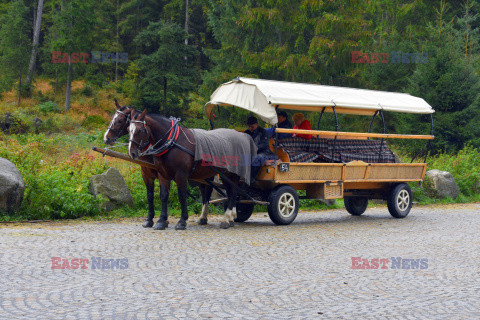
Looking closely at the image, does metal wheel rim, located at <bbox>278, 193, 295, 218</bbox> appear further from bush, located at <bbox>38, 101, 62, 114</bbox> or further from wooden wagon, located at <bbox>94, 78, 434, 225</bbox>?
bush, located at <bbox>38, 101, 62, 114</bbox>

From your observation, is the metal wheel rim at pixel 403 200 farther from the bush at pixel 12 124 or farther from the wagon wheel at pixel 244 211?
the bush at pixel 12 124

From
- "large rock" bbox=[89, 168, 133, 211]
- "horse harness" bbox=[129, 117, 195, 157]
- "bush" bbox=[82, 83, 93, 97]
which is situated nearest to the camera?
"horse harness" bbox=[129, 117, 195, 157]

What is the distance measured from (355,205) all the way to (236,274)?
8.57 meters

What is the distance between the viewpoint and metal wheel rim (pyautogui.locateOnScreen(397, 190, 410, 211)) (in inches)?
583

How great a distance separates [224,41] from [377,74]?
27.0 ft

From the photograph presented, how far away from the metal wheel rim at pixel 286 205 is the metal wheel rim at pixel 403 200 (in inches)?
140

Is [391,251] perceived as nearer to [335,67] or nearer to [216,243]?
[216,243]

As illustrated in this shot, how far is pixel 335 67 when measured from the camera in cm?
2800

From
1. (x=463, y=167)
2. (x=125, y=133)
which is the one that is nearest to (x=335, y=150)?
(x=125, y=133)

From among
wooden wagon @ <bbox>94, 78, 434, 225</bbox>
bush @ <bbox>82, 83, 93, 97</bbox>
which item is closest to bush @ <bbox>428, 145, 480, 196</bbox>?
wooden wagon @ <bbox>94, 78, 434, 225</bbox>

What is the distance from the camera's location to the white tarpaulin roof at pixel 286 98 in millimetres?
11938

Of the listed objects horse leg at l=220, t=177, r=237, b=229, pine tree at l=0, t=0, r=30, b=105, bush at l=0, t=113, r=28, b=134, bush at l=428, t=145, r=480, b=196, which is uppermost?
pine tree at l=0, t=0, r=30, b=105

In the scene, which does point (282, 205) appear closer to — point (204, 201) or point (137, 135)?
point (204, 201)

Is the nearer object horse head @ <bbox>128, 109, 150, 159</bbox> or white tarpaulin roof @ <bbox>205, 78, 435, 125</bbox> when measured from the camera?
horse head @ <bbox>128, 109, 150, 159</bbox>
